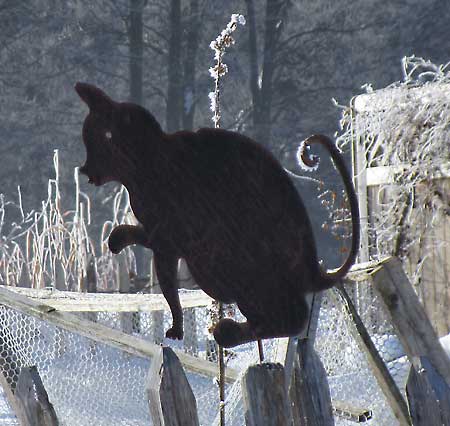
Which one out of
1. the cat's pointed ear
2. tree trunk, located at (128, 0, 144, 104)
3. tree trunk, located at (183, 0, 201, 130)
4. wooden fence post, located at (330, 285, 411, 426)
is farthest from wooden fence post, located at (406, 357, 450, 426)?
tree trunk, located at (128, 0, 144, 104)

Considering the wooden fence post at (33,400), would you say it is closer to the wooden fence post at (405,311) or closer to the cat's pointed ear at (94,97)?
the cat's pointed ear at (94,97)

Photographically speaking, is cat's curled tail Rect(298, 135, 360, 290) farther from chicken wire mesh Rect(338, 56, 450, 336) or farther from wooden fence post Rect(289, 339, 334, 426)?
chicken wire mesh Rect(338, 56, 450, 336)

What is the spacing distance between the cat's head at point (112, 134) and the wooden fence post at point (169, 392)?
408 millimetres

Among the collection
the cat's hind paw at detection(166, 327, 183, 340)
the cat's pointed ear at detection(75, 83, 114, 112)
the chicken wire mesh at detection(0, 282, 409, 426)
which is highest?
the cat's pointed ear at detection(75, 83, 114, 112)

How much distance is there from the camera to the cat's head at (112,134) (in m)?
2.08

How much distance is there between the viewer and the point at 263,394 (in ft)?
6.48

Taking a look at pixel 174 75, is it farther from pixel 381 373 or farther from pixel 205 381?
pixel 381 373

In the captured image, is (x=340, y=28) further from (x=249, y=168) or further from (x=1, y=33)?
(x=249, y=168)

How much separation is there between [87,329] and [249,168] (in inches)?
48.7

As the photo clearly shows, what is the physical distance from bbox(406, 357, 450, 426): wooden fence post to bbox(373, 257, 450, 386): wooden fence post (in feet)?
1.72

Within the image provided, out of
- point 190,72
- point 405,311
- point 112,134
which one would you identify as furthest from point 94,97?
point 190,72

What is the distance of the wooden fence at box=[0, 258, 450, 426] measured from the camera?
1.99 metres

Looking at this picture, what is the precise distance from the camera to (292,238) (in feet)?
6.76

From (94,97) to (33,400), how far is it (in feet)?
2.41
